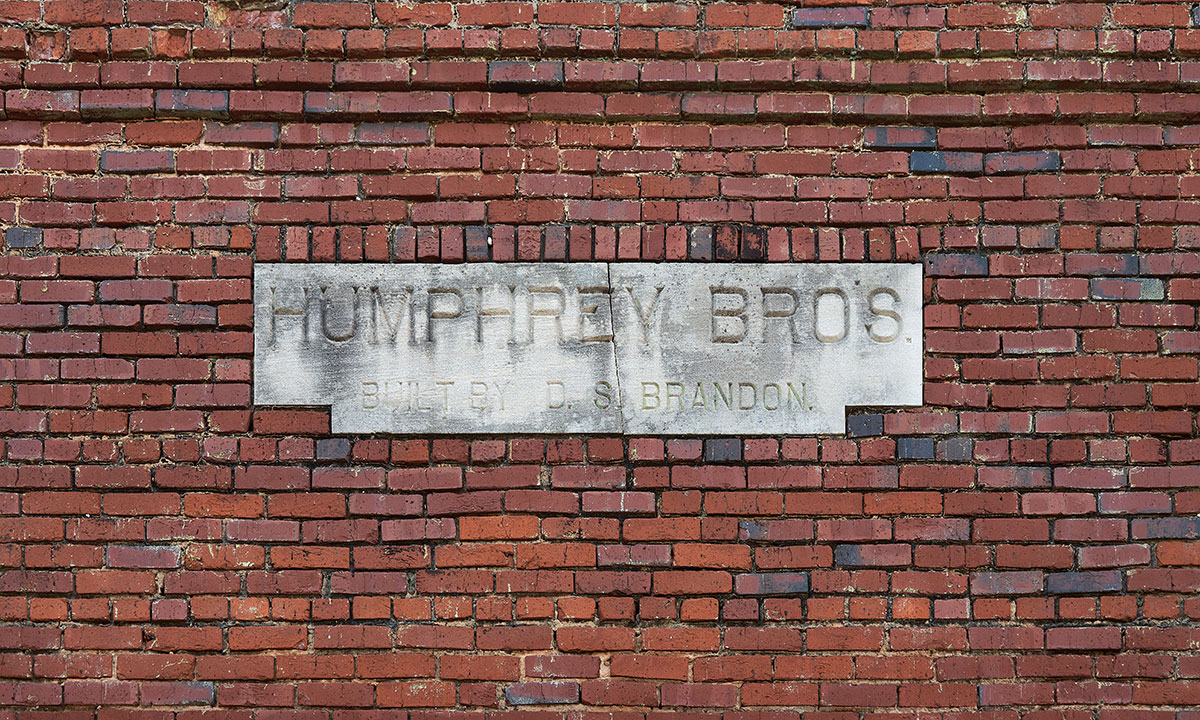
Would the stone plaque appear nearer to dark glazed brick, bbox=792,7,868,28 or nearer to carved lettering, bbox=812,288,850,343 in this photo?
carved lettering, bbox=812,288,850,343

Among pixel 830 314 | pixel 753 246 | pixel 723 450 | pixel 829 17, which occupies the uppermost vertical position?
pixel 829 17

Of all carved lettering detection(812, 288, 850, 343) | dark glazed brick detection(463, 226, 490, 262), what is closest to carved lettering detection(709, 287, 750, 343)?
carved lettering detection(812, 288, 850, 343)

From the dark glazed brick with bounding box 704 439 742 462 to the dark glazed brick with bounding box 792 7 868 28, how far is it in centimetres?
133

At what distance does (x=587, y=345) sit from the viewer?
118 inches

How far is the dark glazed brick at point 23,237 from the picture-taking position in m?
3.04

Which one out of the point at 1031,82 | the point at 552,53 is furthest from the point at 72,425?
the point at 1031,82

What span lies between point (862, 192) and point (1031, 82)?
2.06ft

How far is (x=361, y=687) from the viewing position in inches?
116

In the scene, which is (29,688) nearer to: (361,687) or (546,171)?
(361,687)

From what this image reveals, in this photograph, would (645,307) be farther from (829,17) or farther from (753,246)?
(829,17)

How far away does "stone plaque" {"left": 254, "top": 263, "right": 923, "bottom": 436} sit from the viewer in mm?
2998

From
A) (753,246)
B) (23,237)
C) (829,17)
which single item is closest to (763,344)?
(753,246)

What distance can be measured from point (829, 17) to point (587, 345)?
4.21 ft

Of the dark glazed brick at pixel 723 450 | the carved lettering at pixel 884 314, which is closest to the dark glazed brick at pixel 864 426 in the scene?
the carved lettering at pixel 884 314
